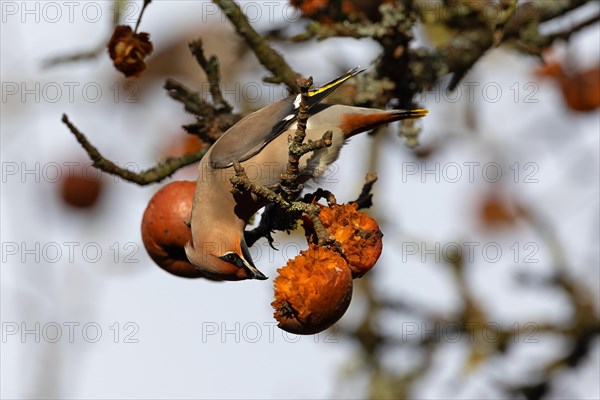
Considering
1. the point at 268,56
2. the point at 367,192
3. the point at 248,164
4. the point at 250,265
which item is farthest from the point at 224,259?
the point at 268,56

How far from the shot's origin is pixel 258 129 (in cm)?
334

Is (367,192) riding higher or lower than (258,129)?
lower

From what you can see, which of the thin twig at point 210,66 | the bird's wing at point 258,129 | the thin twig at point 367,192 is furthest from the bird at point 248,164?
the thin twig at point 210,66

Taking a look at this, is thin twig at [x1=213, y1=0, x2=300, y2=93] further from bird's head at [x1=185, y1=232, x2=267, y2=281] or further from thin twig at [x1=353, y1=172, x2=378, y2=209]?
bird's head at [x1=185, y1=232, x2=267, y2=281]

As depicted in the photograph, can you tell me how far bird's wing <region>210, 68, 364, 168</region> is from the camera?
3.23m

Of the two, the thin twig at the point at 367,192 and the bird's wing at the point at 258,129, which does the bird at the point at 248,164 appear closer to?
the bird's wing at the point at 258,129

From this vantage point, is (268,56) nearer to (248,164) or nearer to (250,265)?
(248,164)

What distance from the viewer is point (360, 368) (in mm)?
5691

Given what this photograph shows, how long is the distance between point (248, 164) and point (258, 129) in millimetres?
142

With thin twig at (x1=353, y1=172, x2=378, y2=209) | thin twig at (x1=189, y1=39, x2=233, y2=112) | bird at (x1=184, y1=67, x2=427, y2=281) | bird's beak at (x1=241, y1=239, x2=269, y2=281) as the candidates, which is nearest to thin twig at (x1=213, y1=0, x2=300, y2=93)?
thin twig at (x1=189, y1=39, x2=233, y2=112)

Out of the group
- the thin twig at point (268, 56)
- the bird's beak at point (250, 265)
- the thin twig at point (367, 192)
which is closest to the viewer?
the bird's beak at point (250, 265)

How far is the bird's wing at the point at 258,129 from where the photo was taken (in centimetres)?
323

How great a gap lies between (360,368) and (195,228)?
2.87m

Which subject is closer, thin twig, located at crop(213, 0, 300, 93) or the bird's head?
the bird's head
